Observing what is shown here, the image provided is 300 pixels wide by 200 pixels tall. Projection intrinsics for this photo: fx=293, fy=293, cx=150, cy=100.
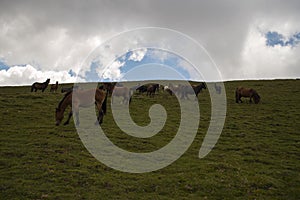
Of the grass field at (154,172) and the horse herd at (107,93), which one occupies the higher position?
the horse herd at (107,93)

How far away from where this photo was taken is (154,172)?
40.6ft

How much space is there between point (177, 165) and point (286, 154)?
20.5 feet

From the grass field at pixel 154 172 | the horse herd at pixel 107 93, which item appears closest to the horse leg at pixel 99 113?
the horse herd at pixel 107 93

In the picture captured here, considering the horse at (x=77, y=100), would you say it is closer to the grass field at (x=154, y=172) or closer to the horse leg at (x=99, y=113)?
the horse leg at (x=99, y=113)

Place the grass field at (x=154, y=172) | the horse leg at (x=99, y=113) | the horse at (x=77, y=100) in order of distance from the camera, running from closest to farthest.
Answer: the grass field at (x=154, y=172) → the horse at (x=77, y=100) → the horse leg at (x=99, y=113)

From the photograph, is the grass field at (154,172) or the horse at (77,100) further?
the horse at (77,100)

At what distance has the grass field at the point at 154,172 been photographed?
10.4m

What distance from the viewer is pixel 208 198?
10.2 metres

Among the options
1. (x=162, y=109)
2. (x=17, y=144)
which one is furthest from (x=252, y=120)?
(x=17, y=144)

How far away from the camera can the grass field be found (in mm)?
10422

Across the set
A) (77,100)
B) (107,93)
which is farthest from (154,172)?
(107,93)

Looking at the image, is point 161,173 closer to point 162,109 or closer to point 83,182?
point 83,182

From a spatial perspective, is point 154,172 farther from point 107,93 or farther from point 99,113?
point 107,93

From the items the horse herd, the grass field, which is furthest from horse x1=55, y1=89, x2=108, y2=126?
the grass field
